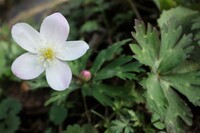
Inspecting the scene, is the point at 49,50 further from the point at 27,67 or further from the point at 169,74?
the point at 169,74

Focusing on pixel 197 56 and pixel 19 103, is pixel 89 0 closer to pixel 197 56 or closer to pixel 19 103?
pixel 19 103

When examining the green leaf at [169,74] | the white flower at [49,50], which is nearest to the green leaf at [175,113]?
the green leaf at [169,74]

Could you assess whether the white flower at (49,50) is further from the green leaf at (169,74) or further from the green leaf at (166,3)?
the green leaf at (166,3)

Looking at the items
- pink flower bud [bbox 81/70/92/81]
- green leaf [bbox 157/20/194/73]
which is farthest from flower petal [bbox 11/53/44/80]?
green leaf [bbox 157/20/194/73]

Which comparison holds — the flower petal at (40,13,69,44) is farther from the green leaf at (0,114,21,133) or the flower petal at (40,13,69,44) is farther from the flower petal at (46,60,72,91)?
the green leaf at (0,114,21,133)

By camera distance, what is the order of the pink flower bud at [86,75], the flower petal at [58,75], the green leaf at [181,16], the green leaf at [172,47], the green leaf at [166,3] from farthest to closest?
1. the green leaf at [166,3]
2. the green leaf at [181,16]
3. the pink flower bud at [86,75]
4. the green leaf at [172,47]
5. the flower petal at [58,75]

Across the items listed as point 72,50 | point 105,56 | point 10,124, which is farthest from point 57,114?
point 72,50

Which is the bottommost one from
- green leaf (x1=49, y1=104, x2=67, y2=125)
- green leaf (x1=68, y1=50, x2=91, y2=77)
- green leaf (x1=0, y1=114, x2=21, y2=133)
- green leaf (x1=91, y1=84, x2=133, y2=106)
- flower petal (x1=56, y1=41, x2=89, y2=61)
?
green leaf (x1=49, y1=104, x2=67, y2=125)

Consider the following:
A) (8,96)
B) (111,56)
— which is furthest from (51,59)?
(8,96)

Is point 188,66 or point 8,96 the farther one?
point 8,96
